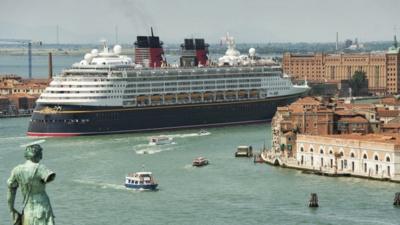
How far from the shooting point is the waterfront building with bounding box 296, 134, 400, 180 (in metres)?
23.9

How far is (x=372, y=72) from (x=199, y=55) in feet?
78.8

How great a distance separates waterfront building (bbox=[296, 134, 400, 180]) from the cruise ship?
10.5 meters

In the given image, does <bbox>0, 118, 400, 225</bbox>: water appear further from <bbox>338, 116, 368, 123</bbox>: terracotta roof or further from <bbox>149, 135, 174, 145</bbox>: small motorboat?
<bbox>338, 116, 368, 123</bbox>: terracotta roof

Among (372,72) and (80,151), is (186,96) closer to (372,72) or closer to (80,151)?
(80,151)

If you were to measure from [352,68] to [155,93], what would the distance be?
1236 inches

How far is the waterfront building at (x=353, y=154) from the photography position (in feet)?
78.5

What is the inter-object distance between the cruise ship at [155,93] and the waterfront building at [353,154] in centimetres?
1052

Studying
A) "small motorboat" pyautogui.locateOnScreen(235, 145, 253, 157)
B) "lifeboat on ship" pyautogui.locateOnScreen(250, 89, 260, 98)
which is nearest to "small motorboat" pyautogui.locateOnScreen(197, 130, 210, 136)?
"lifeboat on ship" pyautogui.locateOnScreen(250, 89, 260, 98)

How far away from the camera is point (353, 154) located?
25188mm

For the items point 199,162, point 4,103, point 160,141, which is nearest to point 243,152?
point 199,162

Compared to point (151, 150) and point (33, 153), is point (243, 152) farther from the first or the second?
point (33, 153)

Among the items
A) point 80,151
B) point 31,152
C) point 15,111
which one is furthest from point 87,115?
point 31,152

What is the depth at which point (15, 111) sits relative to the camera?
4916 cm

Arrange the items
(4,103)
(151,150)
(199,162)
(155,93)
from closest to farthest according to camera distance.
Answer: (199,162) → (151,150) → (155,93) → (4,103)
